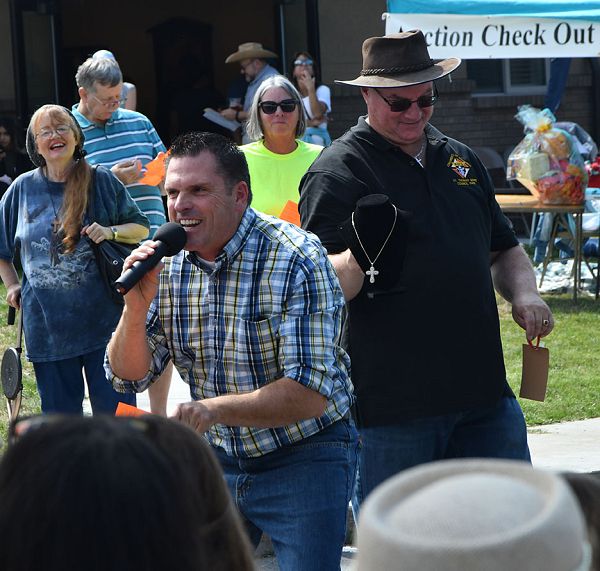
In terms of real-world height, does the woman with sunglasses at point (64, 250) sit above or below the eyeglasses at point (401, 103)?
below

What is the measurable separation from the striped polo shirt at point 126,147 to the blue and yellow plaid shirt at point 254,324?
321 cm

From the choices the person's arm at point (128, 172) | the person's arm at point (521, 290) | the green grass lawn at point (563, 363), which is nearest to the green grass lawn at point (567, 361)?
the green grass lawn at point (563, 363)

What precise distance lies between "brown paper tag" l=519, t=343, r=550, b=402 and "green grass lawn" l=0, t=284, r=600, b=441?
3.04 m

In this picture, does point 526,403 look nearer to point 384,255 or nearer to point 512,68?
point 384,255

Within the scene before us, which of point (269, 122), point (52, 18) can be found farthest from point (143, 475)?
point (52, 18)

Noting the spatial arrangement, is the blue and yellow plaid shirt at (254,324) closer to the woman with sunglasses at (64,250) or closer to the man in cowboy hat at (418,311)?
the man in cowboy hat at (418,311)

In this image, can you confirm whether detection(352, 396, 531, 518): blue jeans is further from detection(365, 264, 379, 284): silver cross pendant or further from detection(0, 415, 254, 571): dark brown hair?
detection(0, 415, 254, 571): dark brown hair

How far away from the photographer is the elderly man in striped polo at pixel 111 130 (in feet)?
21.5

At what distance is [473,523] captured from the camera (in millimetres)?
1196

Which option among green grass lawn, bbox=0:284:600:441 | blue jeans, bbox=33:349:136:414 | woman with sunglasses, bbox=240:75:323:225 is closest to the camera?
blue jeans, bbox=33:349:136:414

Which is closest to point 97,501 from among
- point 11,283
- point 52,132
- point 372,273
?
point 372,273

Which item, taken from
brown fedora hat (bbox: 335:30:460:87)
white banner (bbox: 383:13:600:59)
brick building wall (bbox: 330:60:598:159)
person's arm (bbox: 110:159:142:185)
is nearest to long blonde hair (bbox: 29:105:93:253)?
person's arm (bbox: 110:159:142:185)

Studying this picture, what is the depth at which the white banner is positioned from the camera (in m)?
10.8

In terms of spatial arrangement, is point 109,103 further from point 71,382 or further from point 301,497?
point 301,497
